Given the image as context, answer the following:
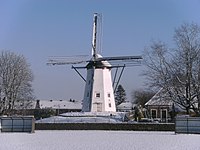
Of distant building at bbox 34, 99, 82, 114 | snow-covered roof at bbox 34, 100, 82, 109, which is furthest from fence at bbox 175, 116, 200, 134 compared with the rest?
snow-covered roof at bbox 34, 100, 82, 109

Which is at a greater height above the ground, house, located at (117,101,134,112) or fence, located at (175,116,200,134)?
house, located at (117,101,134,112)

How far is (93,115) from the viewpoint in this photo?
145 ft

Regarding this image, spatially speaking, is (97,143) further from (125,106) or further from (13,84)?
(125,106)

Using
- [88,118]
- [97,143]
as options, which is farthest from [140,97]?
[97,143]

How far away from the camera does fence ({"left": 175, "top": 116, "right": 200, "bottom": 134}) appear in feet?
99.3

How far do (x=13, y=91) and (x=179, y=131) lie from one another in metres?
23.6

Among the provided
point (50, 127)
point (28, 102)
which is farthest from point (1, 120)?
point (28, 102)

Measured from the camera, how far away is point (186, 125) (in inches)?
1203

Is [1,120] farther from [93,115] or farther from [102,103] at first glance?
[102,103]

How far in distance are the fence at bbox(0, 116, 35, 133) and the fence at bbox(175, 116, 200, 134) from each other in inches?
388

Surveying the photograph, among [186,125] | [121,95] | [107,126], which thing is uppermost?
[121,95]

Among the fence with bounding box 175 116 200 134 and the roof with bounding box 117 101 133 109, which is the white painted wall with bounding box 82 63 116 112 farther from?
the roof with bounding box 117 101 133 109

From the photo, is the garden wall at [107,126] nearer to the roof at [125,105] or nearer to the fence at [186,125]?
the fence at [186,125]

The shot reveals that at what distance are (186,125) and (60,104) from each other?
75394 mm
